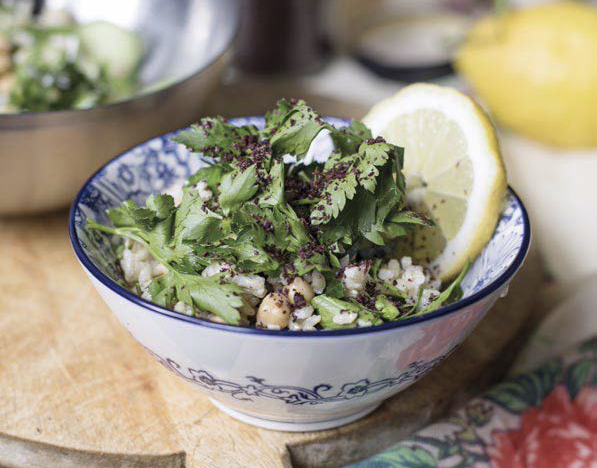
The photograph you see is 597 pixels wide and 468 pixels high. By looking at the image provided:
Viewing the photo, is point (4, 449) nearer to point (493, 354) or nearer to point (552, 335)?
point (493, 354)

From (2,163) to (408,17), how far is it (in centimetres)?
192

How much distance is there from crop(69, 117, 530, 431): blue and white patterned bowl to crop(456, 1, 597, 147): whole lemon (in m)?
1.11

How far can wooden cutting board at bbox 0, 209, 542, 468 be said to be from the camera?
1046mm

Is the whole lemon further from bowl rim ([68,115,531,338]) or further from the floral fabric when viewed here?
bowl rim ([68,115,531,338])

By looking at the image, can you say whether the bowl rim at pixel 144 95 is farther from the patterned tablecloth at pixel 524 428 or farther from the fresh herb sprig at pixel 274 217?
the patterned tablecloth at pixel 524 428

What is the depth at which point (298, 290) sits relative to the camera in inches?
36.4

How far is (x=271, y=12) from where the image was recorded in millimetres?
2336

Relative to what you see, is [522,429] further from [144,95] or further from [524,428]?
[144,95]

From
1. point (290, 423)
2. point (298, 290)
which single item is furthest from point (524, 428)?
point (298, 290)

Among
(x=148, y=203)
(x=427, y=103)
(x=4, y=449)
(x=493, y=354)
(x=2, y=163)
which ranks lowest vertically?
(x=4, y=449)

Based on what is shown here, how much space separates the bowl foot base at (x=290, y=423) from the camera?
1.07 meters

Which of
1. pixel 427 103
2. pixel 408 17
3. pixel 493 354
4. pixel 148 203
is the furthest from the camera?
pixel 408 17

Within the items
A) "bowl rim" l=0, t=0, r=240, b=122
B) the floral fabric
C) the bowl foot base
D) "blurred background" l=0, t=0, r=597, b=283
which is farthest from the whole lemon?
the bowl foot base

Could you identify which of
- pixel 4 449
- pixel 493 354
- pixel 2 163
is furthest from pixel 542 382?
pixel 2 163
